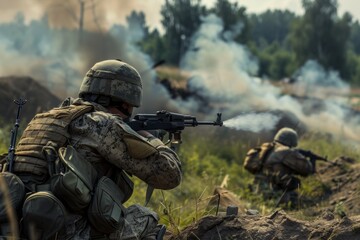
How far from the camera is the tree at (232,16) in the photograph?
39959mm

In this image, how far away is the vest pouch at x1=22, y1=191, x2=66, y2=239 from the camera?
321cm

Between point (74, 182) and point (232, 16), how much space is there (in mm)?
38324

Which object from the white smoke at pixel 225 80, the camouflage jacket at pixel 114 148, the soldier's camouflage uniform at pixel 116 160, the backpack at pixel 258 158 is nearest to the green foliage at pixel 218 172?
the backpack at pixel 258 158

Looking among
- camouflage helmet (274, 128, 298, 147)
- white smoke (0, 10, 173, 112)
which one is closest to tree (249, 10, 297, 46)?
white smoke (0, 10, 173, 112)

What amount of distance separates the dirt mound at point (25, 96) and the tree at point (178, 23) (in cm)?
2131

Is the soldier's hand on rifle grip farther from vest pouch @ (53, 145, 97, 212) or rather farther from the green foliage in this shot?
the green foliage

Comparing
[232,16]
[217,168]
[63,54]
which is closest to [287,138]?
[217,168]

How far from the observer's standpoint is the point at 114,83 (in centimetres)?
385

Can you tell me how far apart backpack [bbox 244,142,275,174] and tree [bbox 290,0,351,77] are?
33839 millimetres

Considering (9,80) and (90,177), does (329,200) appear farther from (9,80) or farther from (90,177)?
(9,80)

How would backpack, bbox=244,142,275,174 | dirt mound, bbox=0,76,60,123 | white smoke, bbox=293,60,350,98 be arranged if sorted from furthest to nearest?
white smoke, bbox=293,60,350,98 → dirt mound, bbox=0,76,60,123 → backpack, bbox=244,142,275,174

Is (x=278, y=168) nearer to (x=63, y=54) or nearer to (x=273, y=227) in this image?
(x=273, y=227)

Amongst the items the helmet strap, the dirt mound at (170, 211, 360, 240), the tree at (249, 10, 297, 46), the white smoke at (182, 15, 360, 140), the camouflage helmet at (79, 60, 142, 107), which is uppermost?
the camouflage helmet at (79, 60, 142, 107)

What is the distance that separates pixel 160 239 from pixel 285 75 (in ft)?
150
